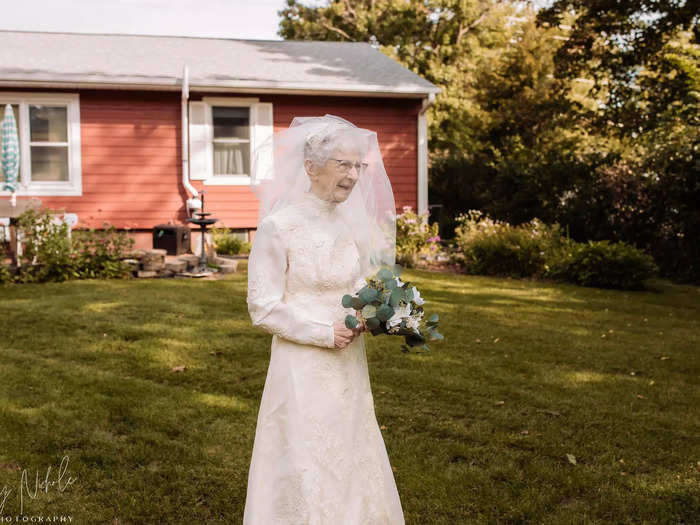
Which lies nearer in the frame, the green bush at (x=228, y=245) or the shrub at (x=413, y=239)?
the shrub at (x=413, y=239)

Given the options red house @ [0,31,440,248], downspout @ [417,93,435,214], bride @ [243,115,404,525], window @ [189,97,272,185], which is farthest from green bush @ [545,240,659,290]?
bride @ [243,115,404,525]

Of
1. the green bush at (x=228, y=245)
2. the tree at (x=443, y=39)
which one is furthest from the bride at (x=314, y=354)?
the tree at (x=443, y=39)

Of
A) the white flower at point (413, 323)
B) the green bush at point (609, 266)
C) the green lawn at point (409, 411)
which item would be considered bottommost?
the green lawn at point (409, 411)

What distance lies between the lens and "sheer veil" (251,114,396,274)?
2558 mm

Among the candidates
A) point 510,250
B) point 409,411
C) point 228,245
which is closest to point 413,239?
point 510,250

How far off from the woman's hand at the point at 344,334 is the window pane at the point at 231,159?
11.9 metres

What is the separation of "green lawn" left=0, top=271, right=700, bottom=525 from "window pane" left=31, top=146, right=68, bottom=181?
5.72 m

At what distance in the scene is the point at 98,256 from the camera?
390 inches

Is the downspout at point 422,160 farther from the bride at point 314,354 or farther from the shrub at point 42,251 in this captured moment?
the bride at point 314,354

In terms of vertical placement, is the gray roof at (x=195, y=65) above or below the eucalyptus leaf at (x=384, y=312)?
above

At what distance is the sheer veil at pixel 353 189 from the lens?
2558 mm

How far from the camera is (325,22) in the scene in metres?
27.9

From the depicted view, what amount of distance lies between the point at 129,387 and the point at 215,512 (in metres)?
2.02

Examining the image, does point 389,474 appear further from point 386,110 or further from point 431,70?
point 431,70
